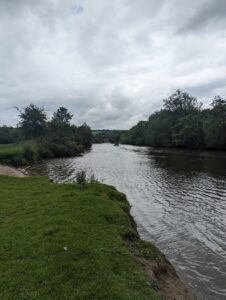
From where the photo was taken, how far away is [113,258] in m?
6.94

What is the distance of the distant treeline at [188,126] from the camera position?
228ft

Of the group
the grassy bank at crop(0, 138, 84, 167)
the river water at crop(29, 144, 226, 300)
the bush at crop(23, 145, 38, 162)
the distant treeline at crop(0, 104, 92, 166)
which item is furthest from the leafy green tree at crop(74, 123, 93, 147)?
the river water at crop(29, 144, 226, 300)

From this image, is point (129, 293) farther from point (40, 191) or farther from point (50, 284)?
point (40, 191)

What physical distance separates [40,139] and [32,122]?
1020cm

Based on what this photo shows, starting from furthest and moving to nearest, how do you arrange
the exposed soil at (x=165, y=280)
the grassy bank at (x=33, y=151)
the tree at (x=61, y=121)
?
the tree at (x=61, y=121) → the grassy bank at (x=33, y=151) → the exposed soil at (x=165, y=280)

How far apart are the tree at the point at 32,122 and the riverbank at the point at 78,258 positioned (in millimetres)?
65397

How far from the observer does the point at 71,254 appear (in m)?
6.93

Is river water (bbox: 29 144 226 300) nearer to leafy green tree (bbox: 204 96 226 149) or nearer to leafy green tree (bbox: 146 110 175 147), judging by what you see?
leafy green tree (bbox: 204 96 226 149)

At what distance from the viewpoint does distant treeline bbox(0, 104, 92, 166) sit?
48228mm

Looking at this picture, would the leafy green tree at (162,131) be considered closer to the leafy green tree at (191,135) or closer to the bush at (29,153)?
the leafy green tree at (191,135)

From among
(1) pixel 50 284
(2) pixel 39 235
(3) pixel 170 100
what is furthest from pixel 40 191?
(3) pixel 170 100

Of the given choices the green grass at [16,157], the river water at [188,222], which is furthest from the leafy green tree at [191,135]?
the river water at [188,222]

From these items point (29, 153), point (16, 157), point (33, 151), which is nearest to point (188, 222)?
point (16, 157)

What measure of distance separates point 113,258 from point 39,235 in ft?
7.77
